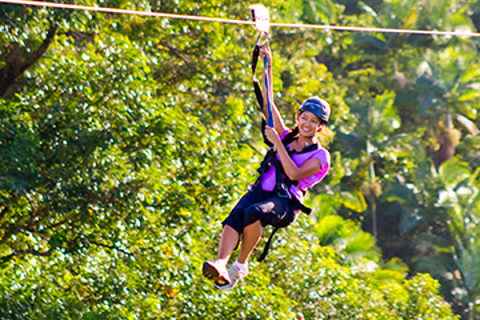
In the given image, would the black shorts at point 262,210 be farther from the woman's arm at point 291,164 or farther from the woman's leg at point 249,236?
the woman's arm at point 291,164

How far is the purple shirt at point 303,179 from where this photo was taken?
3.73m

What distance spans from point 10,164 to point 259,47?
3.68m

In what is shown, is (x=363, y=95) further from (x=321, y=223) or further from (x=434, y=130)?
(x=321, y=223)

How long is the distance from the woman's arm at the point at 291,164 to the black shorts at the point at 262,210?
159 mm

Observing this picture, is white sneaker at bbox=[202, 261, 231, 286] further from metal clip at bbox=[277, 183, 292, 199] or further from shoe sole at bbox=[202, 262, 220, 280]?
metal clip at bbox=[277, 183, 292, 199]

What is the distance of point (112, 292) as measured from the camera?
7273 millimetres

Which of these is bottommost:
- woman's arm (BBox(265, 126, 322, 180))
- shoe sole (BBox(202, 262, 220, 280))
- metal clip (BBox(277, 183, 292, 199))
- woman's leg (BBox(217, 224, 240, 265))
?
shoe sole (BBox(202, 262, 220, 280))

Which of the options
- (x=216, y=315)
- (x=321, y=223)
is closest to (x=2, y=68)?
(x=216, y=315)

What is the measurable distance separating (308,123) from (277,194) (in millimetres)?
411

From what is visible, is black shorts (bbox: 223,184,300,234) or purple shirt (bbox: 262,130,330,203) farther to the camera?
purple shirt (bbox: 262,130,330,203)

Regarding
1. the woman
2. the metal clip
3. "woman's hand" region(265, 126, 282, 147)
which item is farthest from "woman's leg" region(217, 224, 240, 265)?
"woman's hand" region(265, 126, 282, 147)

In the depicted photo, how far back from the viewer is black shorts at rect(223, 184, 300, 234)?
11.8 ft

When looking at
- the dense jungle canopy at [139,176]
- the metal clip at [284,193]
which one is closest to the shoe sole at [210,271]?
the metal clip at [284,193]

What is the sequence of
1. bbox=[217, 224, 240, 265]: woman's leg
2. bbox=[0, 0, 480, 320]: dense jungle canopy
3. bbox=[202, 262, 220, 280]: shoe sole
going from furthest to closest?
bbox=[0, 0, 480, 320]: dense jungle canopy → bbox=[217, 224, 240, 265]: woman's leg → bbox=[202, 262, 220, 280]: shoe sole
